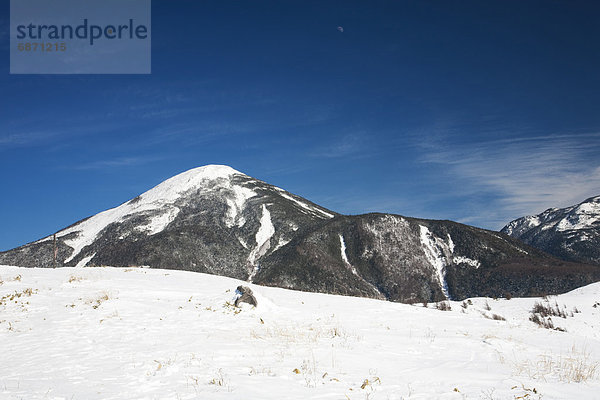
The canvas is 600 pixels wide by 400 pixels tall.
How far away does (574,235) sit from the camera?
15112 centimetres

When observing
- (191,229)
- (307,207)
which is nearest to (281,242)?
(191,229)

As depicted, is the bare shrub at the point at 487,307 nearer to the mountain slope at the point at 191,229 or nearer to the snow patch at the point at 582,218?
the mountain slope at the point at 191,229

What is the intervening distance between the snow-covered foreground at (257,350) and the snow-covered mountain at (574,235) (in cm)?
14732

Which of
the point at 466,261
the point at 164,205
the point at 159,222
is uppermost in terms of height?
the point at 164,205

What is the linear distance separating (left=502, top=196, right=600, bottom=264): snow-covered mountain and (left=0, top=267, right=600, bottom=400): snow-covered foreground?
14732 centimetres

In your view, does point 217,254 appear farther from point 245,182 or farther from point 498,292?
point 498,292

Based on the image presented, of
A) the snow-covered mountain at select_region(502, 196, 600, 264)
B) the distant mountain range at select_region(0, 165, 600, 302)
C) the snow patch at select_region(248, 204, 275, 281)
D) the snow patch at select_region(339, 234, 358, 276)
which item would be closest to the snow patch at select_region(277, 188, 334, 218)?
the distant mountain range at select_region(0, 165, 600, 302)

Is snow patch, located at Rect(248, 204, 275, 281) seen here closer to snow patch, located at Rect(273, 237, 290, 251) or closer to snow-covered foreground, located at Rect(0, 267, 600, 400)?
snow patch, located at Rect(273, 237, 290, 251)

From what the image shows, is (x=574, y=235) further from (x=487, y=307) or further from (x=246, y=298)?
(x=246, y=298)

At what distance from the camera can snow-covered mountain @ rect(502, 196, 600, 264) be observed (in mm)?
138000

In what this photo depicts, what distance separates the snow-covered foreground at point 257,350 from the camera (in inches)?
283

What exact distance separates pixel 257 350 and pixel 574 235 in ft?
586

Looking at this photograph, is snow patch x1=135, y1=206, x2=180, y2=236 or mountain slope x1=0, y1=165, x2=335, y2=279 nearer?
mountain slope x1=0, y1=165, x2=335, y2=279

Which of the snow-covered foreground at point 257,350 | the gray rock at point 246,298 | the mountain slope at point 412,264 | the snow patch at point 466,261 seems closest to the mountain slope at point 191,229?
the mountain slope at point 412,264
